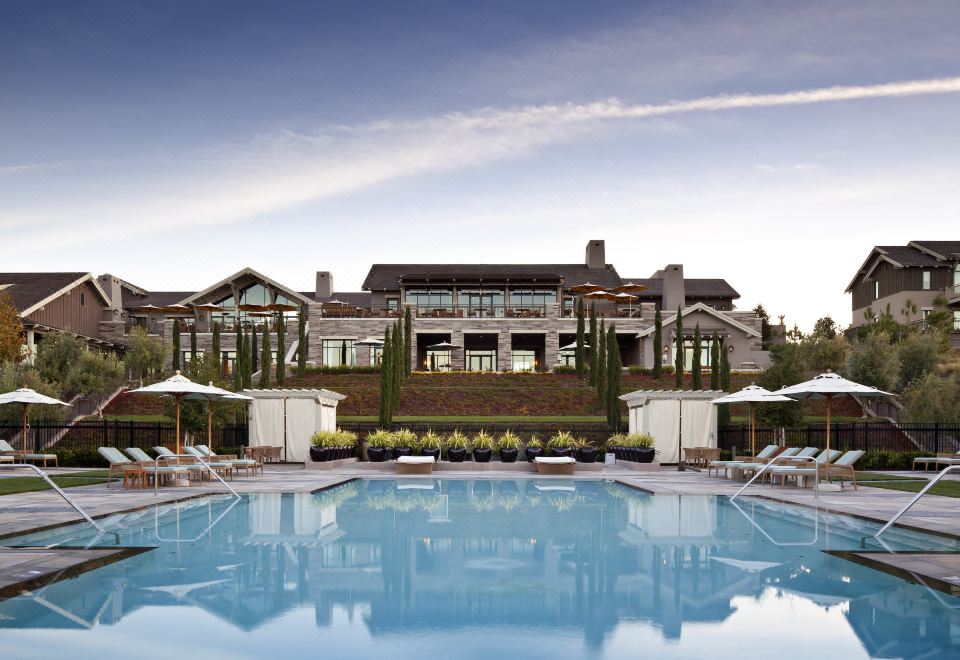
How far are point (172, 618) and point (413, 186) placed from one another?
2562 cm

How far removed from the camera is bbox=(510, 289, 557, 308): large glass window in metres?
60.3

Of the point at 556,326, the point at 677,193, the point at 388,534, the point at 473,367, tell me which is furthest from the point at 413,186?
the point at 473,367

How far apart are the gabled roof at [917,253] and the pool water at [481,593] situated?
46.9 meters

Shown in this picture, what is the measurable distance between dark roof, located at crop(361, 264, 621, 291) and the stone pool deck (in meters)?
35.7

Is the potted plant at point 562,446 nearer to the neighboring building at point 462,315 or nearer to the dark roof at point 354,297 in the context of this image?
the neighboring building at point 462,315

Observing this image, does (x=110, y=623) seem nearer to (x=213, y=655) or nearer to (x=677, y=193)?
(x=213, y=655)

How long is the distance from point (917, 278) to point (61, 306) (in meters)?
53.1

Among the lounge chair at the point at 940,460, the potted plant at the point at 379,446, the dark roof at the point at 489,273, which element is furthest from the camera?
the dark roof at the point at 489,273

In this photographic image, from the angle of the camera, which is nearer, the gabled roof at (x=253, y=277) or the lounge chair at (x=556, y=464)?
the lounge chair at (x=556, y=464)

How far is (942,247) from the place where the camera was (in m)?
54.0

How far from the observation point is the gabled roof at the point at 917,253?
52.8 metres

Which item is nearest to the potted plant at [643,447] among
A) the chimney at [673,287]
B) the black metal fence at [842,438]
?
the black metal fence at [842,438]

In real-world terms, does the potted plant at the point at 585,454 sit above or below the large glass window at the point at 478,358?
below

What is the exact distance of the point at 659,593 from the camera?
25.0ft
